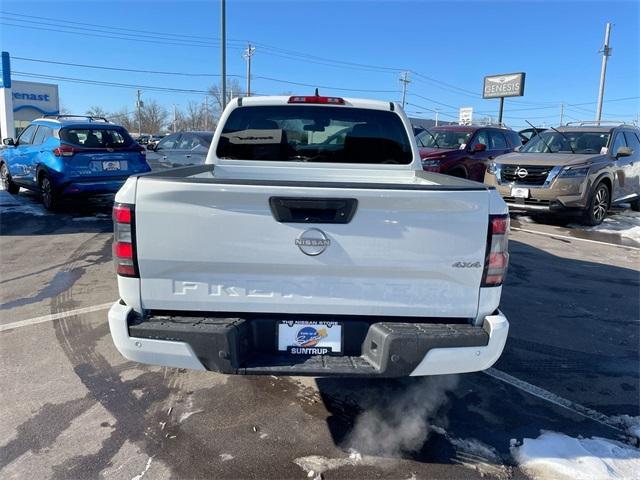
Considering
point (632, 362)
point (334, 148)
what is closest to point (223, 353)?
point (334, 148)

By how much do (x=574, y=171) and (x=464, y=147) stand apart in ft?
9.73

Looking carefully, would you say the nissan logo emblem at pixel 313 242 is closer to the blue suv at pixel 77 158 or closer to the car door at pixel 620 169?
the blue suv at pixel 77 158

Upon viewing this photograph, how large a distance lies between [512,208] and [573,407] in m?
7.24

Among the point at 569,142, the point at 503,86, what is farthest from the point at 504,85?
the point at 569,142

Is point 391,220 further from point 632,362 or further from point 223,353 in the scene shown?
point 632,362

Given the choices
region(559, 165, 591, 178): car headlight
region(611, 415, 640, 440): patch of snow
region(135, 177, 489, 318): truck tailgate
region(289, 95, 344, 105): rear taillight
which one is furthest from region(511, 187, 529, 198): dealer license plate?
region(135, 177, 489, 318): truck tailgate

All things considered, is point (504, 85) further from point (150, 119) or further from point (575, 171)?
point (150, 119)

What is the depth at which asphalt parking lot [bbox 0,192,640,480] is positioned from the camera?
8.52ft

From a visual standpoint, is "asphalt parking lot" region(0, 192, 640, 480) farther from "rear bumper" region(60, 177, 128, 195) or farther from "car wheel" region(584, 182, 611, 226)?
"car wheel" region(584, 182, 611, 226)

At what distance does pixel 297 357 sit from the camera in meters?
2.54

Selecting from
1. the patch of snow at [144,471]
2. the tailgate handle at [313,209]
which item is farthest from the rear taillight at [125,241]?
the patch of snow at [144,471]

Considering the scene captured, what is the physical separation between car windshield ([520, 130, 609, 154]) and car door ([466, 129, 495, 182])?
1164 mm

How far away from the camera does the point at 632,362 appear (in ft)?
12.9

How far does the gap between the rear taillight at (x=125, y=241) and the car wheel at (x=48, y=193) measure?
26.8 feet
